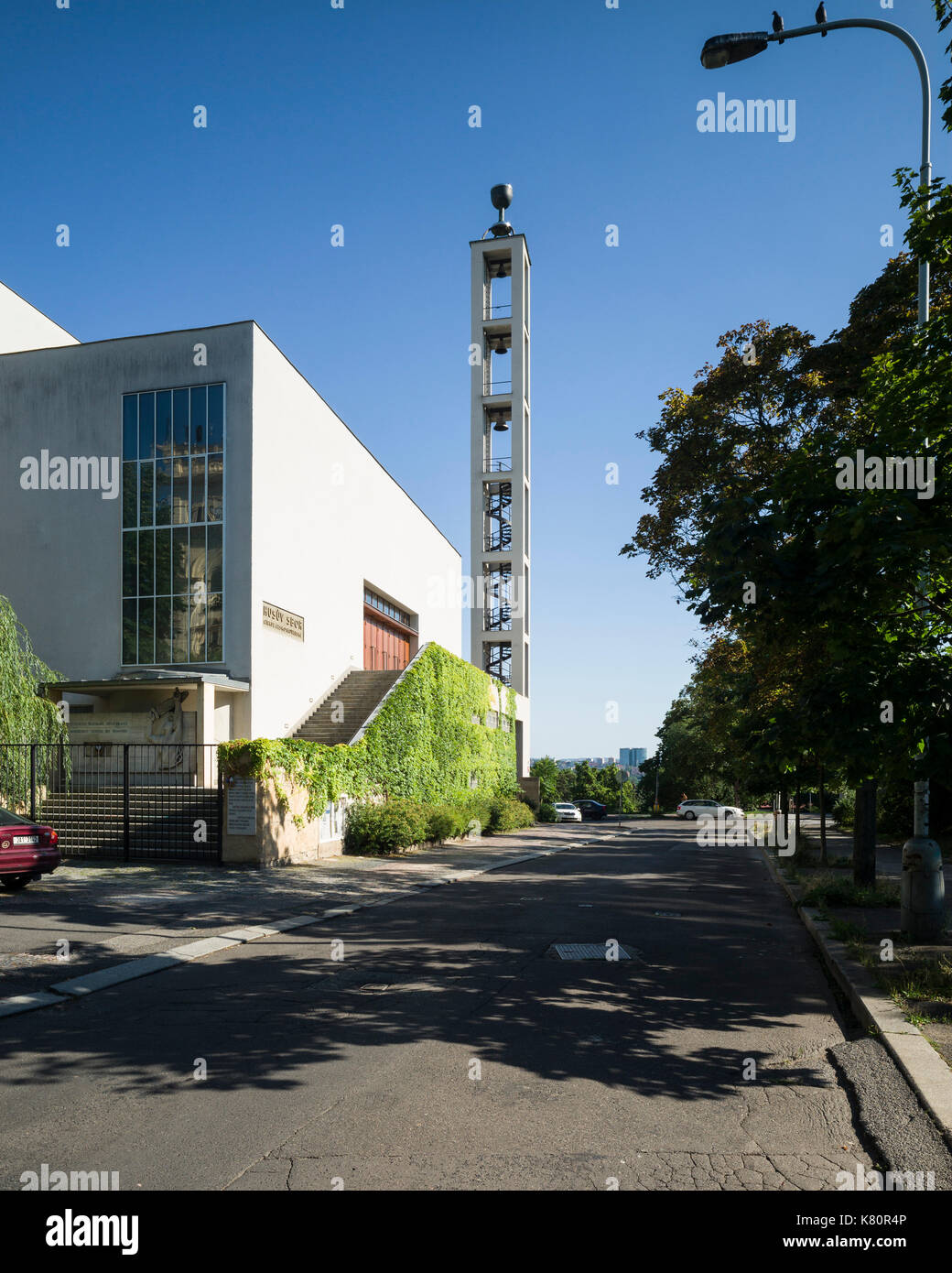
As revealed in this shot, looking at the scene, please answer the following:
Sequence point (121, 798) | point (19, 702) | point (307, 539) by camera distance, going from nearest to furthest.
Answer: point (121, 798) → point (19, 702) → point (307, 539)

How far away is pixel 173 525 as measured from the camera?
26062 mm

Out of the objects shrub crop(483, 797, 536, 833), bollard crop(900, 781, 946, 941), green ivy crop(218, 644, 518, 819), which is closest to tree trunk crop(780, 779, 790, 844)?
bollard crop(900, 781, 946, 941)

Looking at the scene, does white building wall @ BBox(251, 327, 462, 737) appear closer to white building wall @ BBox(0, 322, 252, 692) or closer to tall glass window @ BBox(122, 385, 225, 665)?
white building wall @ BBox(0, 322, 252, 692)

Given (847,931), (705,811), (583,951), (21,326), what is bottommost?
(705,811)

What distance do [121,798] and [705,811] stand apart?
44.0 metres

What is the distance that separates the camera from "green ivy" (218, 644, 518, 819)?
1852 cm

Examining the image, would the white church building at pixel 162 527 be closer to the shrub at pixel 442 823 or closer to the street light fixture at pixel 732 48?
the shrub at pixel 442 823

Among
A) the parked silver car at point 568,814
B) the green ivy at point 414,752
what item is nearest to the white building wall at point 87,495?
the green ivy at point 414,752

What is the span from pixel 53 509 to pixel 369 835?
46.5 feet

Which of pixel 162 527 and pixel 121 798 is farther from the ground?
pixel 162 527

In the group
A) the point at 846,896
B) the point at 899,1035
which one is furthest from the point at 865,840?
the point at 899,1035

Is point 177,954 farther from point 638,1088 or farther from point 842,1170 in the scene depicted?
point 842,1170

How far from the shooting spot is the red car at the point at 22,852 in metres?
14.0

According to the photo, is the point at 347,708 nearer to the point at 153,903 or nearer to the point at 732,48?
the point at 153,903
